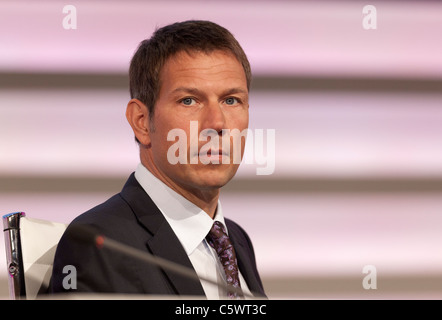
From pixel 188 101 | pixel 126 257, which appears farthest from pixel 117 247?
pixel 188 101

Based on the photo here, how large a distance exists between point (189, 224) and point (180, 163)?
4.7 inches

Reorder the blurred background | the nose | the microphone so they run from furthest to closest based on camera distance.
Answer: the blurred background → the nose → the microphone

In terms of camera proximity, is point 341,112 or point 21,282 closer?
point 21,282

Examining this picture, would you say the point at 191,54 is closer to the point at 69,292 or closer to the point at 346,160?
the point at 69,292

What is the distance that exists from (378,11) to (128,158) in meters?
1.05

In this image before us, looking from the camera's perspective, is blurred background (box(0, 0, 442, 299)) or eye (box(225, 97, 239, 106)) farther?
blurred background (box(0, 0, 442, 299))

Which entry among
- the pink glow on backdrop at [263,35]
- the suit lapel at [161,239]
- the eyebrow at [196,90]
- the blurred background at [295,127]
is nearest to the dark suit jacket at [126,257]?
the suit lapel at [161,239]

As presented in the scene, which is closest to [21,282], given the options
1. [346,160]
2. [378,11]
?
[346,160]

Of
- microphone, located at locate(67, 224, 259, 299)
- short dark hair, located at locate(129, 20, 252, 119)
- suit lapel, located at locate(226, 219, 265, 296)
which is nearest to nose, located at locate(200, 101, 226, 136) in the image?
short dark hair, located at locate(129, 20, 252, 119)

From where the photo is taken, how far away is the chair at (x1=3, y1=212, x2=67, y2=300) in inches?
43.9

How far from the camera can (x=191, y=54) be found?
116 cm

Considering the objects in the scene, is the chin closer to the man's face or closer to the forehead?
the man's face

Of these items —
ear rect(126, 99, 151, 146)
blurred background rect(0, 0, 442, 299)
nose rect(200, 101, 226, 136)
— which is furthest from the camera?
blurred background rect(0, 0, 442, 299)
